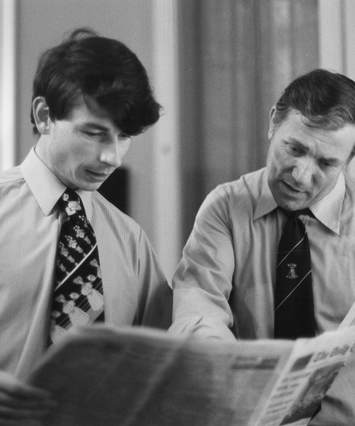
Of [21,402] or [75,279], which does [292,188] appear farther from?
[21,402]

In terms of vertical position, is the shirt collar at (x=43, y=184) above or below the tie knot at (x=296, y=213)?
above

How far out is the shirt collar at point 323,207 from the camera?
5.15 feet

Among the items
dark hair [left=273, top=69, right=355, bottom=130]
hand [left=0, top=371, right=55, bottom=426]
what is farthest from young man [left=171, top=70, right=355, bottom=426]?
hand [left=0, top=371, right=55, bottom=426]

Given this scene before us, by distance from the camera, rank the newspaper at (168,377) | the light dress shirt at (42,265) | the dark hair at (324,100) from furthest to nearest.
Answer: the dark hair at (324,100)
the light dress shirt at (42,265)
the newspaper at (168,377)

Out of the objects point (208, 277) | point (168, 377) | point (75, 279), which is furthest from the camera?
point (208, 277)

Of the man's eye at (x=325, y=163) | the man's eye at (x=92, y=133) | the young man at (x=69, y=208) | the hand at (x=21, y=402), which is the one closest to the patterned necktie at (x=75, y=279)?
the young man at (x=69, y=208)

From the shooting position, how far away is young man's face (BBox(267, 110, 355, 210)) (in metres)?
1.50

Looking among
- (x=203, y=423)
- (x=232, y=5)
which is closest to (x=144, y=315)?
(x=203, y=423)

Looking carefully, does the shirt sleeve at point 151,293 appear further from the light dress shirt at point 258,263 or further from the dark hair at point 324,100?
the dark hair at point 324,100

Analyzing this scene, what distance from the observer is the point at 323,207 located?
1.58 m

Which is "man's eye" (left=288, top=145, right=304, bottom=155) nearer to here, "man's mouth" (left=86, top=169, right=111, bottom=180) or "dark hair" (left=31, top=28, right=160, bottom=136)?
"dark hair" (left=31, top=28, right=160, bottom=136)

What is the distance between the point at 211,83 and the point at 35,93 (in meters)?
1.14

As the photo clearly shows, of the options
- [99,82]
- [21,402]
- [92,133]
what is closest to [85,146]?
[92,133]

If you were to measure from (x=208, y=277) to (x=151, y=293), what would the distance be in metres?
0.13
